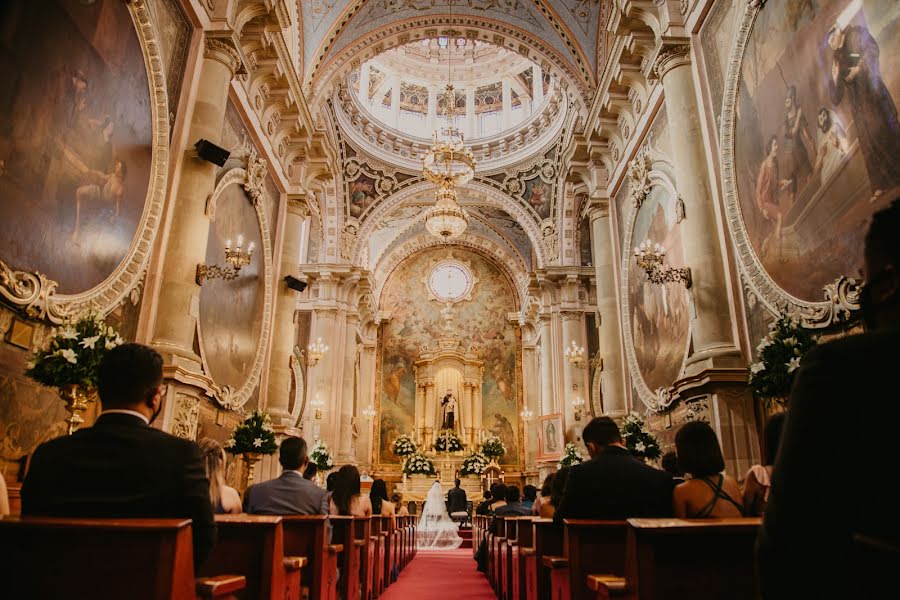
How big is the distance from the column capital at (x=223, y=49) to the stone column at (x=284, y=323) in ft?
12.7

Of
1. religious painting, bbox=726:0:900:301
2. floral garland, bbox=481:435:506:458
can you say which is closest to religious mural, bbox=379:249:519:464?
floral garland, bbox=481:435:506:458

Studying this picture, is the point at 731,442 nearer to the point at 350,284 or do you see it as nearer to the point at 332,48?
the point at 332,48

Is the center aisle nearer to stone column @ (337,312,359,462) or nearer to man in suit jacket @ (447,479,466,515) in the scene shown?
man in suit jacket @ (447,479,466,515)

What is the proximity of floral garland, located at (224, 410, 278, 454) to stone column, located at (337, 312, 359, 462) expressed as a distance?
376 inches

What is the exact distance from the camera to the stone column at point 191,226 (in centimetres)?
703

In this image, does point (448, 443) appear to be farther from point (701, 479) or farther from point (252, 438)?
point (701, 479)

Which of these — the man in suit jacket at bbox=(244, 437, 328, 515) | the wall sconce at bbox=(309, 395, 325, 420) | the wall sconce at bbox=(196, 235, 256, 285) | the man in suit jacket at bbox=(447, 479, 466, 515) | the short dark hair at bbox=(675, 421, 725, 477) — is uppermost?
the wall sconce at bbox=(196, 235, 256, 285)

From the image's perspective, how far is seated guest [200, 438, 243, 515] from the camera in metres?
3.63

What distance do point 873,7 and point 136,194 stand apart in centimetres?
708

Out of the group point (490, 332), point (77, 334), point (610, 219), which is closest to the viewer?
point (77, 334)

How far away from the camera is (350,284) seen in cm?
1964

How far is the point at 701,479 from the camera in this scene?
3.19 meters

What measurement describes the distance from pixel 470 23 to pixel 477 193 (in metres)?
7.78

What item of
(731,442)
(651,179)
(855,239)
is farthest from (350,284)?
(855,239)
